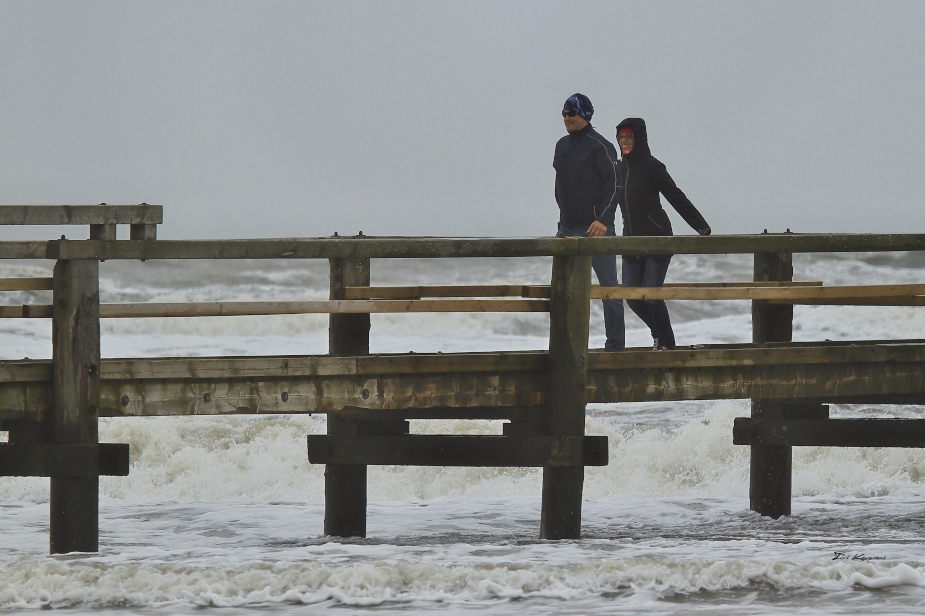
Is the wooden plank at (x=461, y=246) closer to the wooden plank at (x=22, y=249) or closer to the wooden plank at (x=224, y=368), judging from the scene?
the wooden plank at (x=22, y=249)

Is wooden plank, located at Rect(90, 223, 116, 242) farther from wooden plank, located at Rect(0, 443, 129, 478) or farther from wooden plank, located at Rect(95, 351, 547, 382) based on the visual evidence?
wooden plank, located at Rect(0, 443, 129, 478)

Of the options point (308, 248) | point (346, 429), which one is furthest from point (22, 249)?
point (346, 429)

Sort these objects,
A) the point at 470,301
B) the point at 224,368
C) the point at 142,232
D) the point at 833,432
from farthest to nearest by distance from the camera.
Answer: the point at 833,432 → the point at 470,301 → the point at 224,368 → the point at 142,232

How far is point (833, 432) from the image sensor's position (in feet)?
30.8

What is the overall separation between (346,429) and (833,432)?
348cm

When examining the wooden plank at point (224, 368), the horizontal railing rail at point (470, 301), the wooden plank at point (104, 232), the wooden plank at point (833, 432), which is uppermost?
the wooden plank at point (104, 232)

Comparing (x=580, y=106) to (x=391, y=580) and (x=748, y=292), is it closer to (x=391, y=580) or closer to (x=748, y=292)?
(x=748, y=292)

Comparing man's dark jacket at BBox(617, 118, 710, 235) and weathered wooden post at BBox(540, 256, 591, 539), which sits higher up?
man's dark jacket at BBox(617, 118, 710, 235)

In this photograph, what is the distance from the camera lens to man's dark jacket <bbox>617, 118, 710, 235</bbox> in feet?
27.9

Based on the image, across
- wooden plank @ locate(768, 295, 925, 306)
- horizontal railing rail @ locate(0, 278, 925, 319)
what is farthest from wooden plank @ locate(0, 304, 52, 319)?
wooden plank @ locate(768, 295, 925, 306)

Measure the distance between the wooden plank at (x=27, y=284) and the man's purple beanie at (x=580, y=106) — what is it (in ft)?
11.3

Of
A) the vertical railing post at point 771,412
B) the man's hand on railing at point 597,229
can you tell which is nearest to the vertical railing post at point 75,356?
the man's hand on railing at point 597,229

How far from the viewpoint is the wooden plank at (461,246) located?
6.59 m

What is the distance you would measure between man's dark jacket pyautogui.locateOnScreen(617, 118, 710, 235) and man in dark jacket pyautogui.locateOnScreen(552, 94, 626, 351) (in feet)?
0.37
